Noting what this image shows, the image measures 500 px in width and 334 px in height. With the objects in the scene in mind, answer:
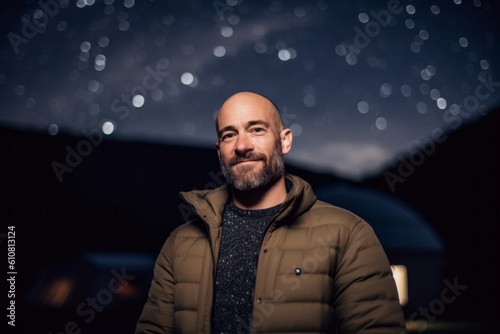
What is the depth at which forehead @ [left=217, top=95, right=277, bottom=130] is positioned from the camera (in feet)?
7.60

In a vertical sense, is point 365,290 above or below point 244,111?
below

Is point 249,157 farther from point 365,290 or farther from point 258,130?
point 365,290

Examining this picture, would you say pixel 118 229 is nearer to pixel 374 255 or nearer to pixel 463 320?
pixel 463 320

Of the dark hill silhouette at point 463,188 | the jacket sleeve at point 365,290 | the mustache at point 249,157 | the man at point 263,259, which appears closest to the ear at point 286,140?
the man at point 263,259

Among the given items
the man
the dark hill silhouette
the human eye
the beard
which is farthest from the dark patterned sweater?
the dark hill silhouette

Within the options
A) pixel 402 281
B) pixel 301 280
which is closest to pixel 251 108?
pixel 301 280

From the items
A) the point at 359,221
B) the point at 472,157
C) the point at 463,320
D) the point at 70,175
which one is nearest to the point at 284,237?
the point at 359,221

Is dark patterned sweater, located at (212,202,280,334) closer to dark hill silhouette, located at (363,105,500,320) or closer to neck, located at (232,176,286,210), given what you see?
neck, located at (232,176,286,210)

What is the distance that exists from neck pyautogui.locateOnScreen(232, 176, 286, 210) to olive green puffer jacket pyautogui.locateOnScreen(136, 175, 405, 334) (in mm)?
132

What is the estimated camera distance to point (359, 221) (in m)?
2.12

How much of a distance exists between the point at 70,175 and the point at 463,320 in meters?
12.0

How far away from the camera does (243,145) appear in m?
2.23

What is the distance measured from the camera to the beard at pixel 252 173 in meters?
2.25

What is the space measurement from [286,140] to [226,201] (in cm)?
52
